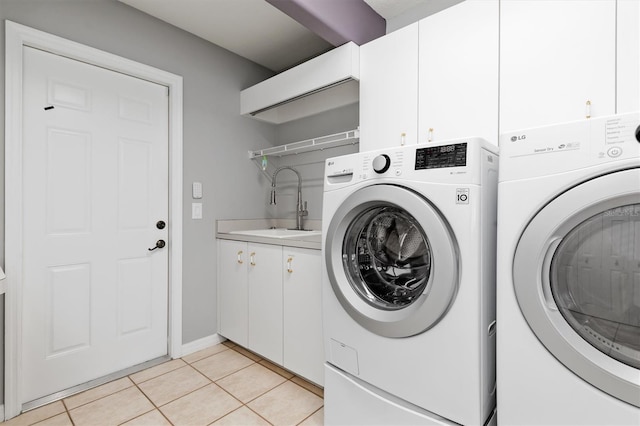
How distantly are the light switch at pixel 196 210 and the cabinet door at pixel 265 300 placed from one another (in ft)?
1.78

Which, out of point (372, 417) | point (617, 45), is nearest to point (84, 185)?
point (372, 417)

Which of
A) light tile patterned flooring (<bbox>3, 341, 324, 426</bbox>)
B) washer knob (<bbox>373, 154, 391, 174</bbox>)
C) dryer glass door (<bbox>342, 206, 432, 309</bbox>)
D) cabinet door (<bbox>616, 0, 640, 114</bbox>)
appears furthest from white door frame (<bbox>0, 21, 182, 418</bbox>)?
cabinet door (<bbox>616, 0, 640, 114</bbox>)

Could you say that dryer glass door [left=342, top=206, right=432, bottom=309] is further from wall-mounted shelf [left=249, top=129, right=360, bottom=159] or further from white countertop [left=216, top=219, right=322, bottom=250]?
wall-mounted shelf [left=249, top=129, right=360, bottom=159]

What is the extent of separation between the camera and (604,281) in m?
0.85

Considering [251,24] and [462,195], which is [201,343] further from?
[251,24]

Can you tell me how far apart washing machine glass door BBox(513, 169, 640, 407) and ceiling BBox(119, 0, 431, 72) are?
159 cm

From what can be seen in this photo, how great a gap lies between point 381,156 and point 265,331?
1.44m

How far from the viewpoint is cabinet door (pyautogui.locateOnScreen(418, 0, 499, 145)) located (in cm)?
144

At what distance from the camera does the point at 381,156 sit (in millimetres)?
1206

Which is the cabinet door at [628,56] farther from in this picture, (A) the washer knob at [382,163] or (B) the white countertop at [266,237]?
(B) the white countertop at [266,237]

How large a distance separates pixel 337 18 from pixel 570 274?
1685 millimetres

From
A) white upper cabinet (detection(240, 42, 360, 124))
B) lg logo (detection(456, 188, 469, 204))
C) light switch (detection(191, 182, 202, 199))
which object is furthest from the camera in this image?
light switch (detection(191, 182, 202, 199))

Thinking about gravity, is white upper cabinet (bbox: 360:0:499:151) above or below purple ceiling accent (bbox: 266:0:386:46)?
below

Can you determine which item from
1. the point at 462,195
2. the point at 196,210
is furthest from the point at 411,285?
the point at 196,210
